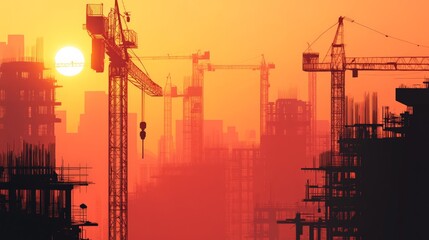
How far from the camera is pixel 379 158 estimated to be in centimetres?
10731

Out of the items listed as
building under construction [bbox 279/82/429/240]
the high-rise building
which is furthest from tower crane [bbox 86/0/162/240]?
the high-rise building

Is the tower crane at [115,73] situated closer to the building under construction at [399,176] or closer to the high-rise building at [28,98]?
the building under construction at [399,176]

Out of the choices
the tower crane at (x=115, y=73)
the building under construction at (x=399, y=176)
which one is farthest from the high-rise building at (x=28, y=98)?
the building under construction at (x=399, y=176)

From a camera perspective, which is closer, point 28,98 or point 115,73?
point 115,73

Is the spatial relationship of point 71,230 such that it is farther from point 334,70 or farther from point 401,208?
point 334,70

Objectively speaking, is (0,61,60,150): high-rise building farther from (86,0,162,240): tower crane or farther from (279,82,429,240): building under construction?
(279,82,429,240): building under construction

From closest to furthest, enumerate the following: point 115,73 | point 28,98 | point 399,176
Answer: point 399,176 → point 115,73 → point 28,98

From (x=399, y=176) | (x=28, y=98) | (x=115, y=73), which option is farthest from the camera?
(x=28, y=98)

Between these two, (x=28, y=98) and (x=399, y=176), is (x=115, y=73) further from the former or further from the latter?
(x=28, y=98)

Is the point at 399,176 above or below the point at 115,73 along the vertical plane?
below

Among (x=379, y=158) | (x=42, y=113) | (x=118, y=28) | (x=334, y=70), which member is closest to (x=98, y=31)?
(x=118, y=28)

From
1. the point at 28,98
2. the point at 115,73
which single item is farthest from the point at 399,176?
the point at 28,98

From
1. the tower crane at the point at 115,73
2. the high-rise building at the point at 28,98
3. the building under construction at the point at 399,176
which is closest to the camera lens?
the building under construction at the point at 399,176

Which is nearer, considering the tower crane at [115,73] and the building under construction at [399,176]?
the building under construction at [399,176]
